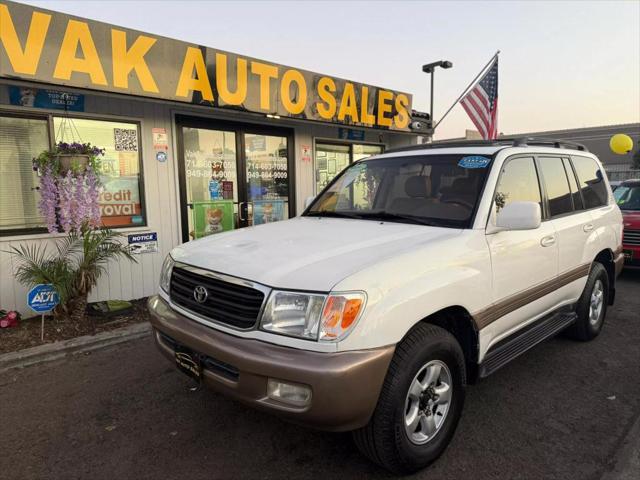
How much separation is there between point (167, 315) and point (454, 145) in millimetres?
2630

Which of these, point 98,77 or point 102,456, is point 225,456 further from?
point 98,77

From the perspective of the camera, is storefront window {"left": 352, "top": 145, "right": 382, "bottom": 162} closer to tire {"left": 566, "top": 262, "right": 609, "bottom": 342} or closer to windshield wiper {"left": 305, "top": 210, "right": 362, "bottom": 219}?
tire {"left": 566, "top": 262, "right": 609, "bottom": 342}

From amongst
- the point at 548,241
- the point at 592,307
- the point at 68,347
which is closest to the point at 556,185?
the point at 548,241

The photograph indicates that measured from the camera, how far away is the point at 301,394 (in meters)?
2.08

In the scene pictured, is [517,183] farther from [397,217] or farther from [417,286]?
[417,286]

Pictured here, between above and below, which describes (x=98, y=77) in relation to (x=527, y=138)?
above

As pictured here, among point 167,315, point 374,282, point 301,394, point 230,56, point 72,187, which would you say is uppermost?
point 230,56

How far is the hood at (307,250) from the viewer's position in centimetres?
223

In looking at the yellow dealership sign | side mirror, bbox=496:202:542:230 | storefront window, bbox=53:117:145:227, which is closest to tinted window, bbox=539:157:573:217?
side mirror, bbox=496:202:542:230

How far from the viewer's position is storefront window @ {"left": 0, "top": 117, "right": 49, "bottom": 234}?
5094mm

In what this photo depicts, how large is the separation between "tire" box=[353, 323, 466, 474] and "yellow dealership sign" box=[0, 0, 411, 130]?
440 cm

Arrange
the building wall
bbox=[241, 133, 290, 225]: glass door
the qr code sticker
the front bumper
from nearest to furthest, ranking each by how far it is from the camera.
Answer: the front bumper, the building wall, the qr code sticker, bbox=[241, 133, 290, 225]: glass door

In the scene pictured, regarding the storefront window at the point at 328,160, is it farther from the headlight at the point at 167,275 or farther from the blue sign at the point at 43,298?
the headlight at the point at 167,275

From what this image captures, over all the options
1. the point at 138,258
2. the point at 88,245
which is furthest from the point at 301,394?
the point at 138,258
